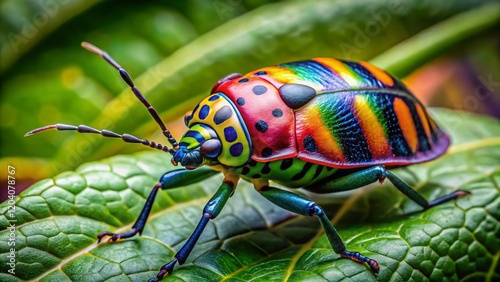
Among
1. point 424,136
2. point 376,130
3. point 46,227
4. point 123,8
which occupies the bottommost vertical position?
point 424,136

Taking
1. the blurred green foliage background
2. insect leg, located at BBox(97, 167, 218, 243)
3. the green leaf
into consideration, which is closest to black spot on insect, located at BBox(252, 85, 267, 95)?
insect leg, located at BBox(97, 167, 218, 243)

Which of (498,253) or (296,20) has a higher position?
(296,20)

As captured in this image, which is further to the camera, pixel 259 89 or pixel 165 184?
Result: pixel 165 184

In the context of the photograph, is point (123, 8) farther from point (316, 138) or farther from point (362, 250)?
point (362, 250)

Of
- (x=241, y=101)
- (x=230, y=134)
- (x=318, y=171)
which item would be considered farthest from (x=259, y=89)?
(x=318, y=171)

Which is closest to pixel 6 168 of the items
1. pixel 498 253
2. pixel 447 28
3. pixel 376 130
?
pixel 376 130

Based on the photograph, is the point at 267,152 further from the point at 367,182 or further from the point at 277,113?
the point at 367,182
